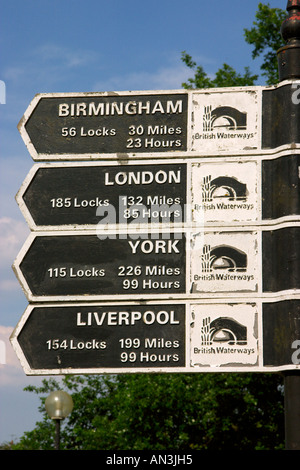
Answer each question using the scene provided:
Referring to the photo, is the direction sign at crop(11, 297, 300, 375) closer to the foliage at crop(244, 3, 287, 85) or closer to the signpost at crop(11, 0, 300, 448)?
the signpost at crop(11, 0, 300, 448)

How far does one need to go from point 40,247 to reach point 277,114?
2.21 metres

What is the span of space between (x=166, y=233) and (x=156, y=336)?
0.82 metres

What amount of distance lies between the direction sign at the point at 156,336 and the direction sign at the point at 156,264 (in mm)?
110

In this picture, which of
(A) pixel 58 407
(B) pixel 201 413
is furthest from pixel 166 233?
(B) pixel 201 413

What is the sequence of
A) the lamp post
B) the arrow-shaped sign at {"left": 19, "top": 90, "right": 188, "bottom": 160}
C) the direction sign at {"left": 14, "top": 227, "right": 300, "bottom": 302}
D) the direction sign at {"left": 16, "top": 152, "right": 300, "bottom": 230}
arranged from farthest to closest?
A: the lamp post
the arrow-shaped sign at {"left": 19, "top": 90, "right": 188, "bottom": 160}
the direction sign at {"left": 16, "top": 152, "right": 300, "bottom": 230}
the direction sign at {"left": 14, "top": 227, "right": 300, "bottom": 302}

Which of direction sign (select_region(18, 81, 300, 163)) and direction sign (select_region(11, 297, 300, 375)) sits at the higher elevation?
direction sign (select_region(18, 81, 300, 163))

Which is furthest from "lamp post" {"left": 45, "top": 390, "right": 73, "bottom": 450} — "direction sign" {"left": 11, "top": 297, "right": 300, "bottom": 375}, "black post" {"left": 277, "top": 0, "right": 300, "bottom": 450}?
"black post" {"left": 277, "top": 0, "right": 300, "bottom": 450}

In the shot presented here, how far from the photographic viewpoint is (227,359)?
18.1 feet

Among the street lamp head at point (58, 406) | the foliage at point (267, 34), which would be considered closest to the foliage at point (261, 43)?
the foliage at point (267, 34)

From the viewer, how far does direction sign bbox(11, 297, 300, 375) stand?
5.51m

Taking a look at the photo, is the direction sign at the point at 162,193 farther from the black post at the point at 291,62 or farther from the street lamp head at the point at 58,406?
the street lamp head at the point at 58,406

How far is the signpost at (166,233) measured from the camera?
561 centimetres

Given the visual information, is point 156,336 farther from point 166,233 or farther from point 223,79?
point 223,79

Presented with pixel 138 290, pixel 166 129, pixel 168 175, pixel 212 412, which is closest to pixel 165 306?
pixel 138 290
